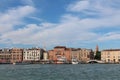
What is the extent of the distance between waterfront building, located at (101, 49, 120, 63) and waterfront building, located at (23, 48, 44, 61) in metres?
35.0

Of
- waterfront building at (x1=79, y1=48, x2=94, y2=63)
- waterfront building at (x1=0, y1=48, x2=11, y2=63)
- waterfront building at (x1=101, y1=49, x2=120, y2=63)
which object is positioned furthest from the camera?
waterfront building at (x1=0, y1=48, x2=11, y2=63)

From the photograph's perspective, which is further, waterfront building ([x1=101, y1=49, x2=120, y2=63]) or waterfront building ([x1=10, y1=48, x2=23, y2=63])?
waterfront building ([x1=10, y1=48, x2=23, y2=63])

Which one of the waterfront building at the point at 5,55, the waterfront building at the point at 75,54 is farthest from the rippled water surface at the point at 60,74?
the waterfront building at the point at 5,55

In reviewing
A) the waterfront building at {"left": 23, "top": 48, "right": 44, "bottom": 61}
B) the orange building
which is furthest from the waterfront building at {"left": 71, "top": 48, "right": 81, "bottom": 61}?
the waterfront building at {"left": 23, "top": 48, "right": 44, "bottom": 61}

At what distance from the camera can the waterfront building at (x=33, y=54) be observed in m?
186

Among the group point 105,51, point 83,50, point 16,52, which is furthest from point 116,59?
point 16,52

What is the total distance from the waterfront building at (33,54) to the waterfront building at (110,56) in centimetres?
3503

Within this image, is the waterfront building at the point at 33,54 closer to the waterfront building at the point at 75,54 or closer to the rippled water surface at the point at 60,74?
the waterfront building at the point at 75,54

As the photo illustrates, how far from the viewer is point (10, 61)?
609 feet

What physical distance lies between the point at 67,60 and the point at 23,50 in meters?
28.0

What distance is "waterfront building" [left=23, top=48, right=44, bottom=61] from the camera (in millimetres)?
185625

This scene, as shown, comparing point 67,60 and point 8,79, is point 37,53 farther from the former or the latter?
point 8,79

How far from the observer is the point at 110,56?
180500mm

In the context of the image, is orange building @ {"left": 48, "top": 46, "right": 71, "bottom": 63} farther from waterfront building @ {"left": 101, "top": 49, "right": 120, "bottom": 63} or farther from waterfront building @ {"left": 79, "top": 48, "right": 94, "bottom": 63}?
waterfront building @ {"left": 101, "top": 49, "right": 120, "bottom": 63}
